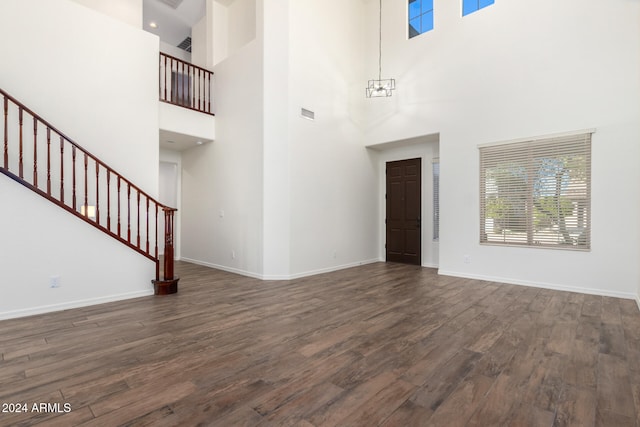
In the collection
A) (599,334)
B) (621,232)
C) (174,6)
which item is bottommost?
(599,334)

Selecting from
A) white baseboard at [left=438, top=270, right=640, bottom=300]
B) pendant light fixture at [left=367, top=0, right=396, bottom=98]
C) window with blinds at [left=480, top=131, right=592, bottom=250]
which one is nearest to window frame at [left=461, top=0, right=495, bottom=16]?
pendant light fixture at [left=367, top=0, right=396, bottom=98]

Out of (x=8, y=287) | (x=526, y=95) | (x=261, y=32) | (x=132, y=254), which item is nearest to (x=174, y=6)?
(x=261, y=32)

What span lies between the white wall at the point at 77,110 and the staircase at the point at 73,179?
0.15 meters

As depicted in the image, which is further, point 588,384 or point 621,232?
point 621,232

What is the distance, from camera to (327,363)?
2.31 meters

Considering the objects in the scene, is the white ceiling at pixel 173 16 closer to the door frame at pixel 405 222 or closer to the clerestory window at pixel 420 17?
the clerestory window at pixel 420 17

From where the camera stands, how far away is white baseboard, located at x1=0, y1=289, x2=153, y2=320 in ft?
10.9

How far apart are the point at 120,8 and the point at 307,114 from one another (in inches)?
166

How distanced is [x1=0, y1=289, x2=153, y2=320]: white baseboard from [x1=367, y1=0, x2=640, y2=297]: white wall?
4.96 metres

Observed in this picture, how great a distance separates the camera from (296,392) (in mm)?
1940

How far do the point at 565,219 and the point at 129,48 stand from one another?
6.89 metres

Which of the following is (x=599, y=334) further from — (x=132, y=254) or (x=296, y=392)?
(x=132, y=254)

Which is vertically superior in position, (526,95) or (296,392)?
(526,95)

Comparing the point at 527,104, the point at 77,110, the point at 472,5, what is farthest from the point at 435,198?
the point at 77,110
